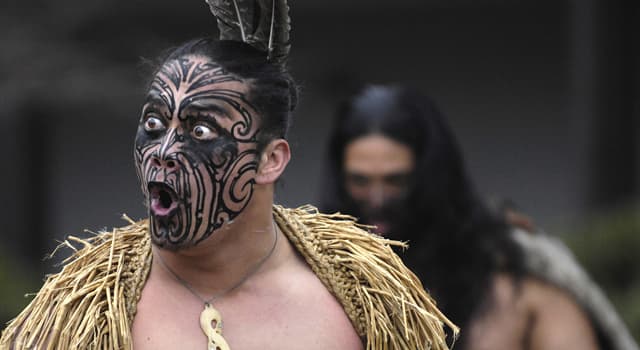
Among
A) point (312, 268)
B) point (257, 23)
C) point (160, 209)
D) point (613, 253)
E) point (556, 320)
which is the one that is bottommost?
point (613, 253)

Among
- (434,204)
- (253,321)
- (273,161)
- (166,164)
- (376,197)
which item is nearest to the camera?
(166,164)

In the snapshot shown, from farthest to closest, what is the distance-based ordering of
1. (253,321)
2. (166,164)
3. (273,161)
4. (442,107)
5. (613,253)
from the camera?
(442,107) < (613,253) < (273,161) < (253,321) < (166,164)

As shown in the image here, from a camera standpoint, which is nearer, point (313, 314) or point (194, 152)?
point (194, 152)

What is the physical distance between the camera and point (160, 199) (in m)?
3.32

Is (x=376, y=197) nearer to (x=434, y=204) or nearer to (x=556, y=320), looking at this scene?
(x=434, y=204)

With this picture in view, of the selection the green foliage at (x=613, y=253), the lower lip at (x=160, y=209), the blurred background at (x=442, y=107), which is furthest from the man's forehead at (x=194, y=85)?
the green foliage at (x=613, y=253)

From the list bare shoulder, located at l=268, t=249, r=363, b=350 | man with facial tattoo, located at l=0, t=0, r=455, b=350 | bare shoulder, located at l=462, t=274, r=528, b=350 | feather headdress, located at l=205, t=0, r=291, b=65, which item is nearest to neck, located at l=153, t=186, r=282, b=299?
man with facial tattoo, located at l=0, t=0, r=455, b=350

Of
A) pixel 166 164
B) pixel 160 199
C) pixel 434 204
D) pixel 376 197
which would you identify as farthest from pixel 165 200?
pixel 434 204

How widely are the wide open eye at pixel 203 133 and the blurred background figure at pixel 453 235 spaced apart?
1.92 meters

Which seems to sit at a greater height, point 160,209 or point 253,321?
point 160,209

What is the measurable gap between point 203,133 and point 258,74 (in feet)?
0.79

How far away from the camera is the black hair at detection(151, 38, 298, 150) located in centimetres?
340

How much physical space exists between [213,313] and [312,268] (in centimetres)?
36

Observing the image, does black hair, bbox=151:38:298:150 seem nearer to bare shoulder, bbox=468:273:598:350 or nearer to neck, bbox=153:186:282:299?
neck, bbox=153:186:282:299
